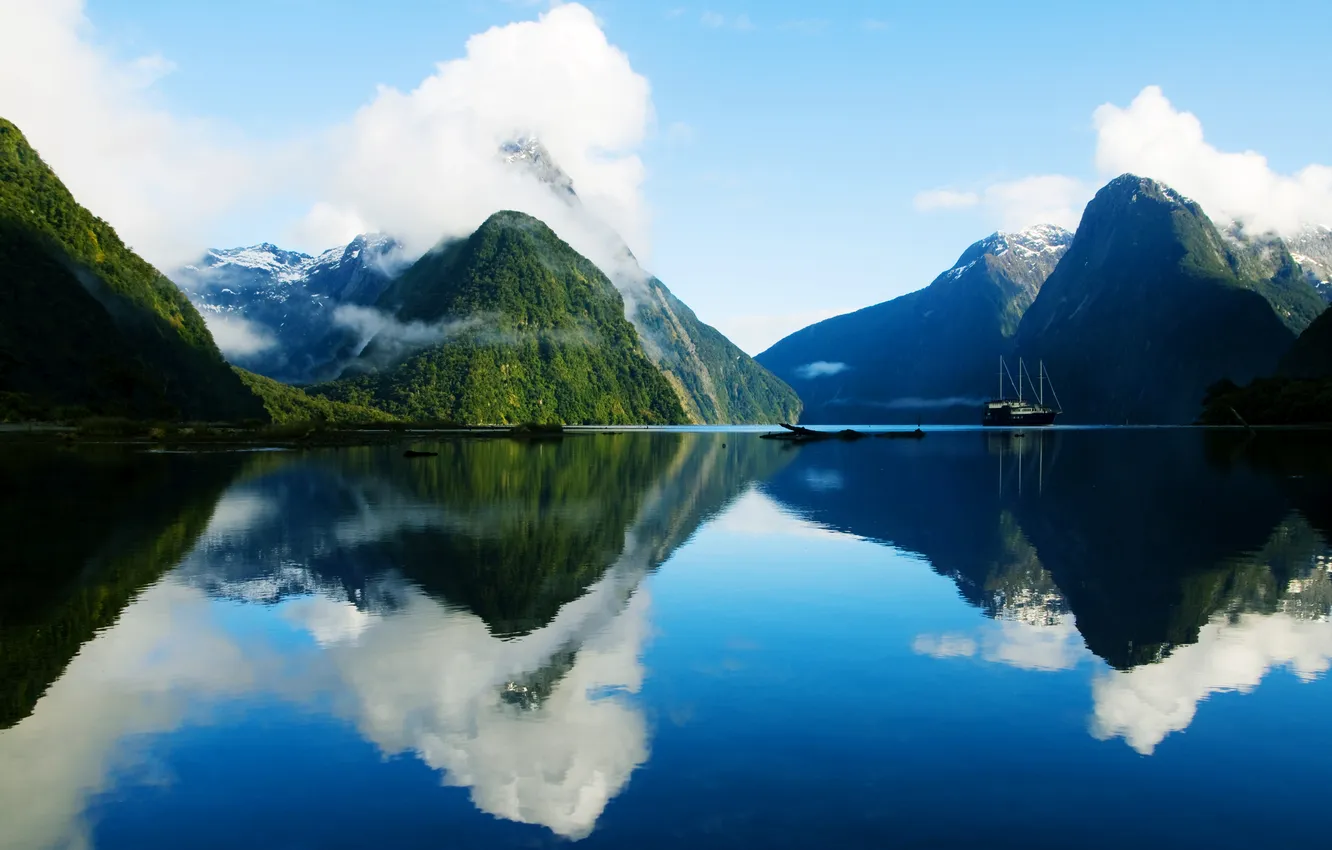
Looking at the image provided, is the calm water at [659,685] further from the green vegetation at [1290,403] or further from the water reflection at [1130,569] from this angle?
the green vegetation at [1290,403]

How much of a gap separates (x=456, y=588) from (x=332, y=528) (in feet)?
51.8

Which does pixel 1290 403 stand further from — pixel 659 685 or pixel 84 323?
pixel 84 323

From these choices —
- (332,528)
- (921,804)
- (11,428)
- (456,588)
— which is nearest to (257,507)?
(332,528)

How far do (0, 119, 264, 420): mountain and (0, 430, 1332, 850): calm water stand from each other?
126554 mm

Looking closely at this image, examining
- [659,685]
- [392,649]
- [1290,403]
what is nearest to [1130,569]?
[659,685]

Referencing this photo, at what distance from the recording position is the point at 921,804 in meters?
11.9

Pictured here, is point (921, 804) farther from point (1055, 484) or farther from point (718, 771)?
point (1055, 484)

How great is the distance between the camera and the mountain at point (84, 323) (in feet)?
482

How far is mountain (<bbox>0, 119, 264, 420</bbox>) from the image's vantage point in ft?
482

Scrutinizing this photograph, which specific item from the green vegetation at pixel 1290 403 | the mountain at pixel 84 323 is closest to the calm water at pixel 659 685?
the mountain at pixel 84 323

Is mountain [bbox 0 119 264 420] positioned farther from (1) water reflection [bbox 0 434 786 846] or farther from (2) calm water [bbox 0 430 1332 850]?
(2) calm water [bbox 0 430 1332 850]

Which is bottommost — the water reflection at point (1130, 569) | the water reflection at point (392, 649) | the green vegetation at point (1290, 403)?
the water reflection at point (392, 649)

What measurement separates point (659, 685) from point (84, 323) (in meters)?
170

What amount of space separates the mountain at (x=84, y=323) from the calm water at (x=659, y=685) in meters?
127
